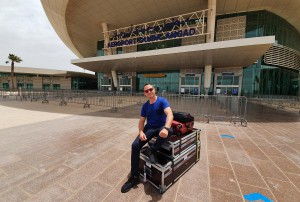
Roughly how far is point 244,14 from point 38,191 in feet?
99.5

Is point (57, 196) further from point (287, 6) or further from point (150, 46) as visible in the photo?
point (287, 6)

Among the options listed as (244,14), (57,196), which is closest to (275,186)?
(57,196)

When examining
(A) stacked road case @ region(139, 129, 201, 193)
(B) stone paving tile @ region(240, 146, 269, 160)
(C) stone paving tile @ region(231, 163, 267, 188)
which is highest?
(A) stacked road case @ region(139, 129, 201, 193)

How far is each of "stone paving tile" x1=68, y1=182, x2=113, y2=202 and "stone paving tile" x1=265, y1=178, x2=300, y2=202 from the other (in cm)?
287

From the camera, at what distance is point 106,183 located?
248 centimetres

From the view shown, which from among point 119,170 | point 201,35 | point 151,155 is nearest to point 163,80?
point 201,35

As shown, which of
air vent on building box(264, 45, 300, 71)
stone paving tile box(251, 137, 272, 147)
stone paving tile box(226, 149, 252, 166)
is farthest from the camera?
air vent on building box(264, 45, 300, 71)

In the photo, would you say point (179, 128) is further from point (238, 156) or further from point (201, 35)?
point (201, 35)

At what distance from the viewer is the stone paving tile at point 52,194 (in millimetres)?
2102

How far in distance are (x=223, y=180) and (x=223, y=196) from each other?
1.48 ft

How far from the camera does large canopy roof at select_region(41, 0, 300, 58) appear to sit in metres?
19.4

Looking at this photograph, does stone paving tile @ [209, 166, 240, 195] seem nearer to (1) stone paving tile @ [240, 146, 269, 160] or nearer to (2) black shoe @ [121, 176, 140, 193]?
(1) stone paving tile @ [240, 146, 269, 160]

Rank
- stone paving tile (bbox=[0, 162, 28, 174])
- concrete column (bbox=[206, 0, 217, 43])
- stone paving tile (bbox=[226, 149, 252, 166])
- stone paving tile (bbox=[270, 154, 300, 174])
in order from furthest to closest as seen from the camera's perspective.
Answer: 1. concrete column (bbox=[206, 0, 217, 43])
2. stone paving tile (bbox=[226, 149, 252, 166])
3. stone paving tile (bbox=[270, 154, 300, 174])
4. stone paving tile (bbox=[0, 162, 28, 174])

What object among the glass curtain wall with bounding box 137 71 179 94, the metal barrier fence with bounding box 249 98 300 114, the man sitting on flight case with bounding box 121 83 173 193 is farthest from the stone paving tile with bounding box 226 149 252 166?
the glass curtain wall with bounding box 137 71 179 94
